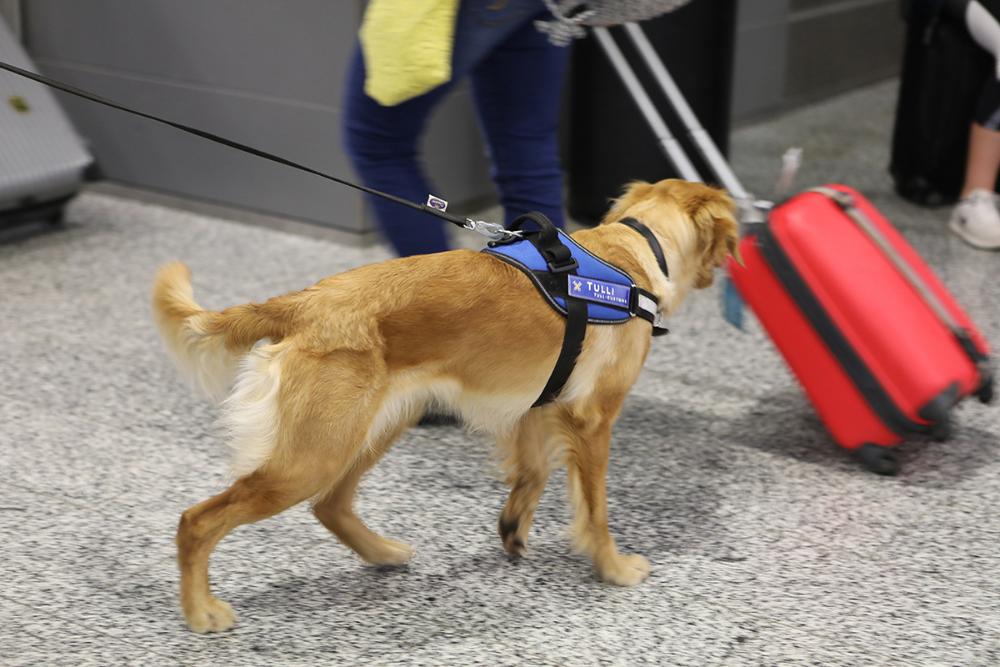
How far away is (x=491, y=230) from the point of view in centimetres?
196

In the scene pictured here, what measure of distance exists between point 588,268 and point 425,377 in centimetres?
33

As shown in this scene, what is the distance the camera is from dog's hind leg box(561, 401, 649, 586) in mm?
2016

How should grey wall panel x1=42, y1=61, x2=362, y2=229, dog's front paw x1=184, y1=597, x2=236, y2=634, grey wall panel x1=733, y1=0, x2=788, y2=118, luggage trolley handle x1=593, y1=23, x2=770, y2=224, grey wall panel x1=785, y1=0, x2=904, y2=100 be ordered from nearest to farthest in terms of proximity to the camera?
dog's front paw x1=184, y1=597, x2=236, y2=634, luggage trolley handle x1=593, y1=23, x2=770, y2=224, grey wall panel x1=42, y1=61, x2=362, y2=229, grey wall panel x1=733, y1=0, x2=788, y2=118, grey wall panel x1=785, y1=0, x2=904, y2=100

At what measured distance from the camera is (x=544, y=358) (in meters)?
1.94

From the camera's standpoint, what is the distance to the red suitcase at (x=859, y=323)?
7.79ft

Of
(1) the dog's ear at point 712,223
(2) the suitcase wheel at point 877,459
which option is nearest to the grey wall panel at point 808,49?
(2) the suitcase wheel at point 877,459

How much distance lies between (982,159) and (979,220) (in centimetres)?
21

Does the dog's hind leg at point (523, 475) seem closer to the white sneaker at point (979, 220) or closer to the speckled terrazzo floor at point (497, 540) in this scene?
the speckled terrazzo floor at point (497, 540)

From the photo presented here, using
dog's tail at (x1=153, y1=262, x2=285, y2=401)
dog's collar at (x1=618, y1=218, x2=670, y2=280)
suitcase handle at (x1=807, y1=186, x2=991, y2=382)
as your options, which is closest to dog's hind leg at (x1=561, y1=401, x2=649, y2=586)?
dog's collar at (x1=618, y1=218, x2=670, y2=280)

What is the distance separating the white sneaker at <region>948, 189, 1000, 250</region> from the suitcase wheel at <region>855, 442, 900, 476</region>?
5.28ft

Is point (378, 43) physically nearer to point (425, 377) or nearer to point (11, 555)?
point (425, 377)

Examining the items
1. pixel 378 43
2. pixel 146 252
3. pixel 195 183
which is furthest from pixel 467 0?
pixel 195 183

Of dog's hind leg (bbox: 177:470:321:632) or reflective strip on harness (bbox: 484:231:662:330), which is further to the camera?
reflective strip on harness (bbox: 484:231:662:330)

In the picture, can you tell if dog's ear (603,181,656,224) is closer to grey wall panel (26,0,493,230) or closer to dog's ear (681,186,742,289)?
dog's ear (681,186,742,289)
